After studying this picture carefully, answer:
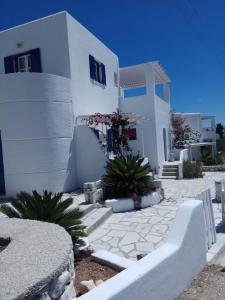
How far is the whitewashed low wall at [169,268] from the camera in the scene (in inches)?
146

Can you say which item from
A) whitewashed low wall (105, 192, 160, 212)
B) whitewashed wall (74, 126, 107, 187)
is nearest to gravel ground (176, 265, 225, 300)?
whitewashed low wall (105, 192, 160, 212)

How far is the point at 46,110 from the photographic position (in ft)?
45.1

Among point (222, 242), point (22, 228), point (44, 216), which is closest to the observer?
point (22, 228)

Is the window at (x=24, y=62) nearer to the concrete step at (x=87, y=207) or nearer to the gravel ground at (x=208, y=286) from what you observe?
the concrete step at (x=87, y=207)

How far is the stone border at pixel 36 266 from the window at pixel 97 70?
47.7 ft

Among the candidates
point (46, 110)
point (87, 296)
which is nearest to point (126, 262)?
point (87, 296)

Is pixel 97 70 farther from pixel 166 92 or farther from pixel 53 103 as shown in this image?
pixel 166 92

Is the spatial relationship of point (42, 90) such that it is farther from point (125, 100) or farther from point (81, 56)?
point (125, 100)

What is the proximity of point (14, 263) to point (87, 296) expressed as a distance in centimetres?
111

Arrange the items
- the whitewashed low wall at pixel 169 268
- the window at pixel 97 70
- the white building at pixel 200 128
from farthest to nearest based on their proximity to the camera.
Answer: the white building at pixel 200 128, the window at pixel 97 70, the whitewashed low wall at pixel 169 268

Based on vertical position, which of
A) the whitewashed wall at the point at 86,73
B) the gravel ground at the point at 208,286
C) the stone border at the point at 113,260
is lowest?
the gravel ground at the point at 208,286

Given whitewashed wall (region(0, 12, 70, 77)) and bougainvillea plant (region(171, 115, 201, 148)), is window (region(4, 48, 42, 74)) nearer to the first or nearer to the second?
whitewashed wall (region(0, 12, 70, 77))

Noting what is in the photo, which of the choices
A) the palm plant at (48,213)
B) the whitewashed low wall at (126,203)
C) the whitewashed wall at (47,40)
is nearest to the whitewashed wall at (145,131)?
the whitewashed wall at (47,40)

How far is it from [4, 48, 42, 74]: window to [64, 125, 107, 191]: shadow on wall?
4.41 m
